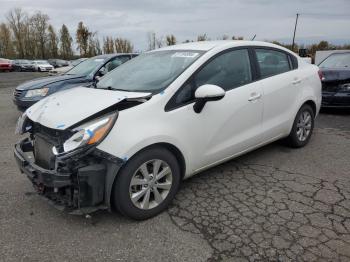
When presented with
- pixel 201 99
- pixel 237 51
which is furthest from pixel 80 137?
pixel 237 51

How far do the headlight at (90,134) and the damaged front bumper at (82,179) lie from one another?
0.08m

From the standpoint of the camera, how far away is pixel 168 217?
3236 mm

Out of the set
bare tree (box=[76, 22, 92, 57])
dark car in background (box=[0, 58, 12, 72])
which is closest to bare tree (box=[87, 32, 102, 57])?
bare tree (box=[76, 22, 92, 57])

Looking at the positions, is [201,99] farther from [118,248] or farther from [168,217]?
[118,248]

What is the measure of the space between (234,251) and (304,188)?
1.47 meters

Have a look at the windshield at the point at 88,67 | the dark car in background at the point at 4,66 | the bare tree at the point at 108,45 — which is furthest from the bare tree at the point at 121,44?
the windshield at the point at 88,67

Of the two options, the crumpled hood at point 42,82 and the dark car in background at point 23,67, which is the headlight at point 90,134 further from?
the dark car in background at point 23,67

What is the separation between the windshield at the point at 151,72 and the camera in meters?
3.49

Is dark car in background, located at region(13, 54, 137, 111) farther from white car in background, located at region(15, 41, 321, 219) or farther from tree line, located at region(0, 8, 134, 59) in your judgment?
tree line, located at region(0, 8, 134, 59)

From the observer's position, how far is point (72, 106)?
10.6ft

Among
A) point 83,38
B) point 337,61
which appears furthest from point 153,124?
point 83,38

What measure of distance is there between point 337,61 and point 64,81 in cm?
669

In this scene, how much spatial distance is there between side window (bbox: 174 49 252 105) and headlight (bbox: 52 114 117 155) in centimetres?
76

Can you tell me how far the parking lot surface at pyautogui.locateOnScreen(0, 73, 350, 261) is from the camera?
2.70m
